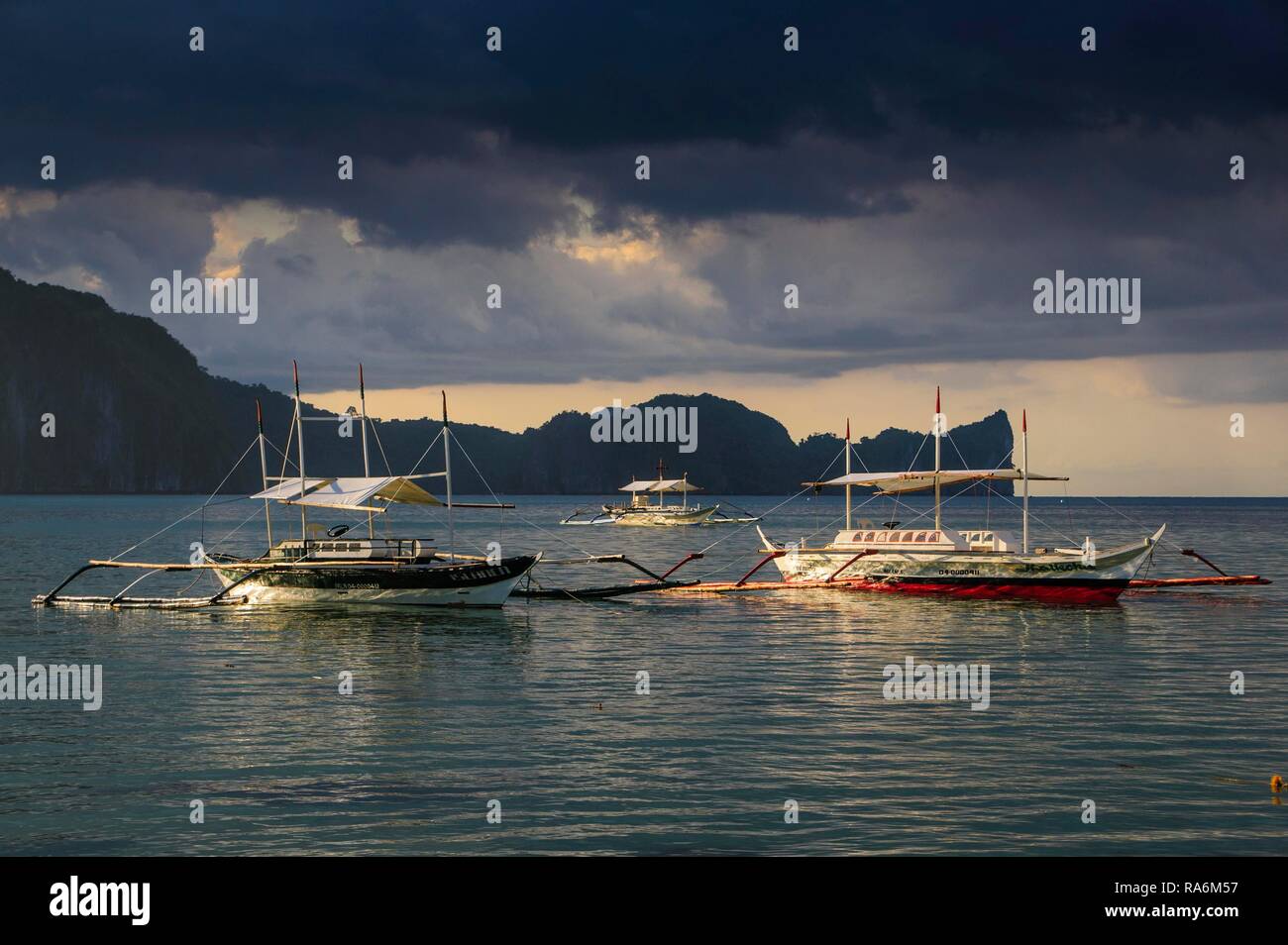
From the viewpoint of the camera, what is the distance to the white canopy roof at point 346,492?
2226 inches

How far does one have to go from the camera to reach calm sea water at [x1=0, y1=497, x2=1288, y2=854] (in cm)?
1914

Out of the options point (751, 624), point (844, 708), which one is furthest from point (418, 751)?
point (751, 624)

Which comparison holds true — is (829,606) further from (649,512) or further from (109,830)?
(649,512)

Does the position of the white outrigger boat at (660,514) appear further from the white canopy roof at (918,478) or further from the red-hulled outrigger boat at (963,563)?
the red-hulled outrigger boat at (963,563)

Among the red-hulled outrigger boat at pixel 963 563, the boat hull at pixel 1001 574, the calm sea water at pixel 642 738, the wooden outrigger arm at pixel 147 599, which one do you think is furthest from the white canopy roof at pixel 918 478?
the wooden outrigger arm at pixel 147 599

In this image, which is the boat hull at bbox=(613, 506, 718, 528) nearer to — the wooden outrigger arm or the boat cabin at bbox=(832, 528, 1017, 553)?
the boat cabin at bbox=(832, 528, 1017, 553)

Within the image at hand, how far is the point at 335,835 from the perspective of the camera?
18.7m

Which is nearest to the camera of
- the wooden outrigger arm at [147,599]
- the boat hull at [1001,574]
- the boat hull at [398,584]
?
the boat hull at [398,584]

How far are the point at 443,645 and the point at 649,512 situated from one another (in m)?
139

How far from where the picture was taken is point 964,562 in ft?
201

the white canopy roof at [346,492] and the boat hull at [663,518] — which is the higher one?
the white canopy roof at [346,492]
